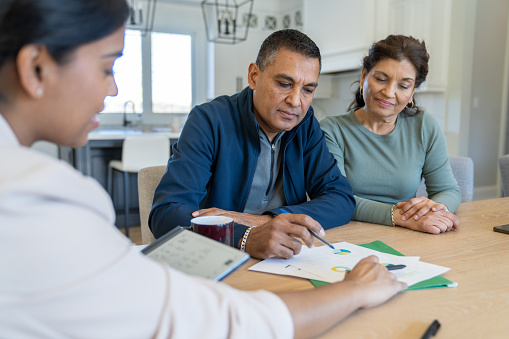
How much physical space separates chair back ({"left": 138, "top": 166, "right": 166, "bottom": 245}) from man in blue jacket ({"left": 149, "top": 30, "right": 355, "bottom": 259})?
0.40ft

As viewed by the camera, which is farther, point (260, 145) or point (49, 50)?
point (260, 145)

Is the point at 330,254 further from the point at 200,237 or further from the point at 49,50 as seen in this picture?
the point at 49,50

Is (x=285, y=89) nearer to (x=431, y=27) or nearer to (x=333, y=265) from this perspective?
(x=333, y=265)

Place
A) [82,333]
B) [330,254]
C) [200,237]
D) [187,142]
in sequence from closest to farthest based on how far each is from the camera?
1. [82,333]
2. [200,237]
3. [330,254]
4. [187,142]

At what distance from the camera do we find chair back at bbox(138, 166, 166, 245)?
136cm

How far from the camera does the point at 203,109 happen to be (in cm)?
142

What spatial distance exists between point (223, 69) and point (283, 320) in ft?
17.5

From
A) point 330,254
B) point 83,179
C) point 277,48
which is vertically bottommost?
point 330,254

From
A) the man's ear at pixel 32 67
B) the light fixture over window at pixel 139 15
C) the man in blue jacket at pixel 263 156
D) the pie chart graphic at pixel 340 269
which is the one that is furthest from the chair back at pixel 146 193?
the light fixture over window at pixel 139 15

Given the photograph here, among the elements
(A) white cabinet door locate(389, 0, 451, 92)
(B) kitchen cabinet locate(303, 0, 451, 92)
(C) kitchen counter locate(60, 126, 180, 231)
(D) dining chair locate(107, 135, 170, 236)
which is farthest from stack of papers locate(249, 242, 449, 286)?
(A) white cabinet door locate(389, 0, 451, 92)

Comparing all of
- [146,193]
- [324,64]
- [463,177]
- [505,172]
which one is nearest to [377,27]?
[324,64]

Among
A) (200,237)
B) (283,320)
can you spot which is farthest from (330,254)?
(283,320)

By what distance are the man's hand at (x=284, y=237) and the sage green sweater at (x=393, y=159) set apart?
79 cm

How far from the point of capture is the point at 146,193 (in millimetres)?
1387
